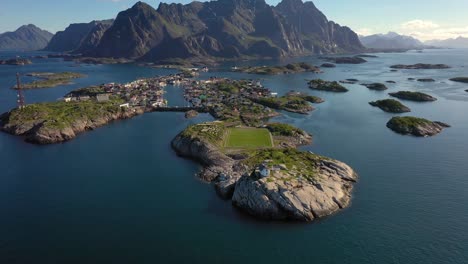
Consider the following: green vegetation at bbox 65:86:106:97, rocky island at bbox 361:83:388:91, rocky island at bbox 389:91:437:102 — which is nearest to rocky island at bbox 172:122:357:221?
green vegetation at bbox 65:86:106:97

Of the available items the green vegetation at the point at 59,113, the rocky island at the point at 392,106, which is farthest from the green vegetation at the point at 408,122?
the green vegetation at the point at 59,113

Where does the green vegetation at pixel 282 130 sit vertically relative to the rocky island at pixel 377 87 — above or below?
below

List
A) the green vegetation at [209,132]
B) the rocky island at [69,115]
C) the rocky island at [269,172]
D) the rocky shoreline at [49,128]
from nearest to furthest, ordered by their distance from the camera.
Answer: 1. the rocky island at [269,172]
2. the green vegetation at [209,132]
3. the rocky shoreline at [49,128]
4. the rocky island at [69,115]

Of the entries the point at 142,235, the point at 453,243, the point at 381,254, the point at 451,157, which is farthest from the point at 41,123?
the point at 451,157

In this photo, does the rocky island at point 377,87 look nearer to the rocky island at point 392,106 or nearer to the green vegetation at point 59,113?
the rocky island at point 392,106

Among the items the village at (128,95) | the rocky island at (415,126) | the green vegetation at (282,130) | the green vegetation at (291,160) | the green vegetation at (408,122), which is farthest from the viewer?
the village at (128,95)

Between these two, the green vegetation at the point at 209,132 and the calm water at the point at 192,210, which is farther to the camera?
the green vegetation at the point at 209,132

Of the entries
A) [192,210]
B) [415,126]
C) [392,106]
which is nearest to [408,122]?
[415,126]
